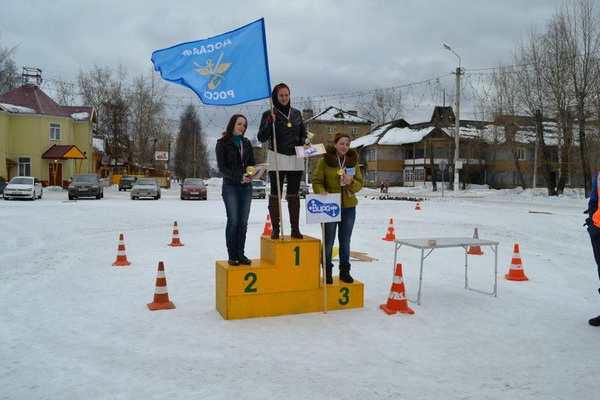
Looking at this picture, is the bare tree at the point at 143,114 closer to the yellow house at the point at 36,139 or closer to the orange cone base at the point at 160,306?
the yellow house at the point at 36,139

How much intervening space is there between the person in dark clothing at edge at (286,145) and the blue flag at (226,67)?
0.29 m

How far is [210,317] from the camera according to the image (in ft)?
19.5

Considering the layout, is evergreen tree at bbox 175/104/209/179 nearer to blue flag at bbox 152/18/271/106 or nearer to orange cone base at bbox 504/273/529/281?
orange cone base at bbox 504/273/529/281

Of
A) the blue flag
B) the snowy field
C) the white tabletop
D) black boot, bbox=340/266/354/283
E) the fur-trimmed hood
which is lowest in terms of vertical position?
the snowy field

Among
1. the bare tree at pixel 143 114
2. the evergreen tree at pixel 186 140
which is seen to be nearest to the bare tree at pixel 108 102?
the bare tree at pixel 143 114

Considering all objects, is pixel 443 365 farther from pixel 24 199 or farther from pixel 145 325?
pixel 24 199

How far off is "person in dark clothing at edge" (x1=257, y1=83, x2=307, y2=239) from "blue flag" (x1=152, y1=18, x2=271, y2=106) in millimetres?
289

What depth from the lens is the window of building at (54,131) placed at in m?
45.8

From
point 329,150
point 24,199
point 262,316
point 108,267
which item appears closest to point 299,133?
point 329,150

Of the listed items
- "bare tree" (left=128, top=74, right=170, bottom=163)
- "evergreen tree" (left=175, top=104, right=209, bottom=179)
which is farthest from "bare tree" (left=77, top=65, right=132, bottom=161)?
"evergreen tree" (left=175, top=104, right=209, bottom=179)

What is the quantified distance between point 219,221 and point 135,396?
589 inches

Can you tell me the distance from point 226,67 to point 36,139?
4516 centimetres

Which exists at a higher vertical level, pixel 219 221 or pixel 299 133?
pixel 299 133

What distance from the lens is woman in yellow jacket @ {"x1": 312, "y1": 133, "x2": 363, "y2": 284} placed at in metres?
6.34
